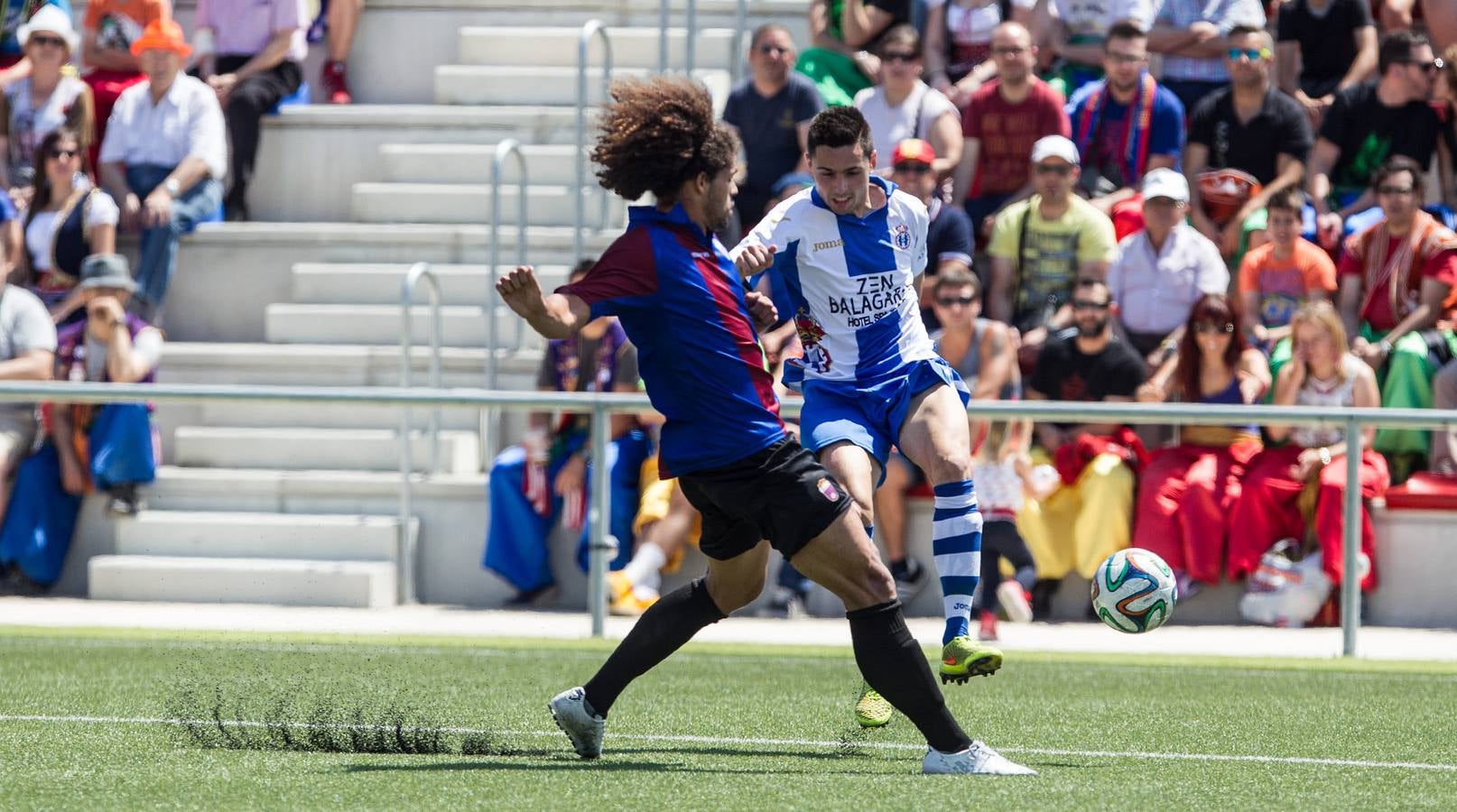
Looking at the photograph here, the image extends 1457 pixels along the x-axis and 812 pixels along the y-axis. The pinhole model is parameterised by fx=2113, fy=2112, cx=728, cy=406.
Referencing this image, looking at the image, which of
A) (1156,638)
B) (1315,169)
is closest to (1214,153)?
(1315,169)

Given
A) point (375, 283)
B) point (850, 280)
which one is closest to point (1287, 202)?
point (850, 280)

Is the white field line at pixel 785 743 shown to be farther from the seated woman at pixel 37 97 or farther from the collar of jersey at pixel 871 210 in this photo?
the seated woman at pixel 37 97

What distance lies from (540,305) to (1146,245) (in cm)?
744

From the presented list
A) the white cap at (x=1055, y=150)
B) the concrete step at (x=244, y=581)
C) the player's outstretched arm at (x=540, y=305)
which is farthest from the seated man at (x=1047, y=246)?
the player's outstretched arm at (x=540, y=305)

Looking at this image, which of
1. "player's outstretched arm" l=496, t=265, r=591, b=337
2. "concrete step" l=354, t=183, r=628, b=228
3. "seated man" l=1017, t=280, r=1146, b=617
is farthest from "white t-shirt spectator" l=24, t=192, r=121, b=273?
"player's outstretched arm" l=496, t=265, r=591, b=337

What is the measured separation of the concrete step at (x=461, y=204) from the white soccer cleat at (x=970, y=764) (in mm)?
8747

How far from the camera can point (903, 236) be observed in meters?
7.33

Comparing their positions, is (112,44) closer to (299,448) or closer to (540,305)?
(299,448)

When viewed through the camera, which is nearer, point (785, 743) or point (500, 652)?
point (785, 743)

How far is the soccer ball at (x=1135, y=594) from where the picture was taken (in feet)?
22.5

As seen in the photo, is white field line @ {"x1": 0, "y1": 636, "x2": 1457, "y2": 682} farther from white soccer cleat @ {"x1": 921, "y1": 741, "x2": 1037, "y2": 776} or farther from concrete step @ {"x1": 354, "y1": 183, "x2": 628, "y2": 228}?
concrete step @ {"x1": 354, "y1": 183, "x2": 628, "y2": 228}

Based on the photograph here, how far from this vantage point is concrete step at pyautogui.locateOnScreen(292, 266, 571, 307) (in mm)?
13961

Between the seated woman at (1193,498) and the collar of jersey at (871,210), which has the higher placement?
the collar of jersey at (871,210)

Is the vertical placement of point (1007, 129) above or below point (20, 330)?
above
